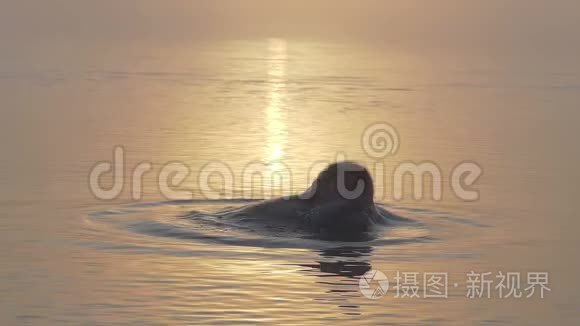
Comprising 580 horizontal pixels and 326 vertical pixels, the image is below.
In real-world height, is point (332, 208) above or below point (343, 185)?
below

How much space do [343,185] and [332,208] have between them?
1.15 feet

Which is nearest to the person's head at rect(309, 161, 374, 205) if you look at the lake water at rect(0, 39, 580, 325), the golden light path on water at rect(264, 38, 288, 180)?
the lake water at rect(0, 39, 580, 325)

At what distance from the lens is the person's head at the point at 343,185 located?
17.2 metres

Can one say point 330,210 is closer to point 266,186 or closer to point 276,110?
point 266,186

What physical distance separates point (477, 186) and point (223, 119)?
790 cm

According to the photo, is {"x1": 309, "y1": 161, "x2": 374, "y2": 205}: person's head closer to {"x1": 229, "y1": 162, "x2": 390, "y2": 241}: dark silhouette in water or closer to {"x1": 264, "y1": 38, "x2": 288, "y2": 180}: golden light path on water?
{"x1": 229, "y1": 162, "x2": 390, "y2": 241}: dark silhouette in water

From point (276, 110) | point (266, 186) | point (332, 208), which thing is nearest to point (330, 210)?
point (332, 208)

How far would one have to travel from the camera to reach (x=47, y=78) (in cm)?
3369

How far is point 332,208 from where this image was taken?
17.5 metres

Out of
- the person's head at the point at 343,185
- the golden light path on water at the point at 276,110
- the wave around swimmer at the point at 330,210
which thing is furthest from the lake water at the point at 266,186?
the person's head at the point at 343,185

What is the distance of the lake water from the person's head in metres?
0.60

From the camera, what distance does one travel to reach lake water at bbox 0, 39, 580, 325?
1402 cm

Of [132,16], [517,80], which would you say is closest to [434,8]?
[132,16]

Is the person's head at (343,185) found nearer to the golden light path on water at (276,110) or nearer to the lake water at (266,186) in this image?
the lake water at (266,186)
